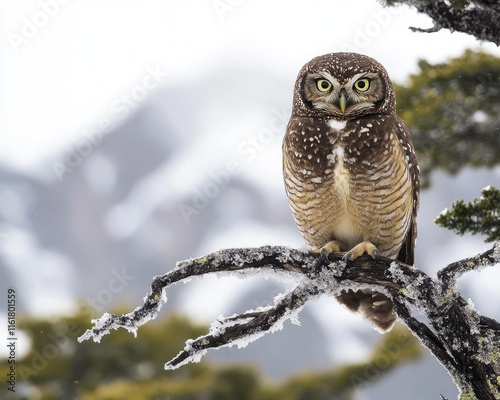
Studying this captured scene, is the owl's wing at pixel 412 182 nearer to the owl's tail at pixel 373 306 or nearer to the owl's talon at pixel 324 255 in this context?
the owl's tail at pixel 373 306

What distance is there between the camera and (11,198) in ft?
297

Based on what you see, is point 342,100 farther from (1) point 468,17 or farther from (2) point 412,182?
(1) point 468,17

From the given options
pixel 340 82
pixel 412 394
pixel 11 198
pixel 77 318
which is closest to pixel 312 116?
pixel 340 82

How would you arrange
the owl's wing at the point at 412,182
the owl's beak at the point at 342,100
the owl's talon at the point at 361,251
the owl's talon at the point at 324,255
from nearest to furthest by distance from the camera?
the owl's talon at the point at 324,255
the owl's talon at the point at 361,251
the owl's beak at the point at 342,100
the owl's wing at the point at 412,182

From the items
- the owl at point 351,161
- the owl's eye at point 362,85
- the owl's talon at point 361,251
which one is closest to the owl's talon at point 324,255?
the owl's talon at point 361,251

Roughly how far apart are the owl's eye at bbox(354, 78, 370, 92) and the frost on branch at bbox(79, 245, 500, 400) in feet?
3.48

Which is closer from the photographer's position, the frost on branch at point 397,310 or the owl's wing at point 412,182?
the frost on branch at point 397,310

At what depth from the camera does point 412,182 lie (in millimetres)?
4496

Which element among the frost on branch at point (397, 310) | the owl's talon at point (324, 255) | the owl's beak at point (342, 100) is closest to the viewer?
the frost on branch at point (397, 310)

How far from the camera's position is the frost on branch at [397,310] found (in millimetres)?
3324

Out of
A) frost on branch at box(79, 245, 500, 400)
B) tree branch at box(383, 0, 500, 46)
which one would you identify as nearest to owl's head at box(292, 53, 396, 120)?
tree branch at box(383, 0, 500, 46)

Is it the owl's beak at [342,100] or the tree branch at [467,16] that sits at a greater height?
the tree branch at [467,16]

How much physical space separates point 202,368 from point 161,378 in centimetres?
74

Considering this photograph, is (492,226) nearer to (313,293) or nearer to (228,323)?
(313,293)
